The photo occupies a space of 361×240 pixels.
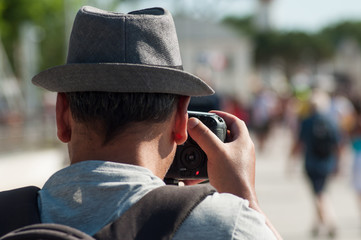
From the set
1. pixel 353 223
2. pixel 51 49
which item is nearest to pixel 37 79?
pixel 353 223

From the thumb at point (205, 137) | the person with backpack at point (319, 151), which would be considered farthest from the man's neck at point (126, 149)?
the person with backpack at point (319, 151)

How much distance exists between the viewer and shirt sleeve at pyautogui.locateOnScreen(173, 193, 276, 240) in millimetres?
1566

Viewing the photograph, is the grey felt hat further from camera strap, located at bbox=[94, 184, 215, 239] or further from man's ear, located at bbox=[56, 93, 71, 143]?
camera strap, located at bbox=[94, 184, 215, 239]

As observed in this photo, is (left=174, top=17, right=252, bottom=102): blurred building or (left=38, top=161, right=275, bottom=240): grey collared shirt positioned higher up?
(left=38, top=161, right=275, bottom=240): grey collared shirt

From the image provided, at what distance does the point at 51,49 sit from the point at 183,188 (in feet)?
230

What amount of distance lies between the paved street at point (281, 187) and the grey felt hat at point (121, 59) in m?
6.11

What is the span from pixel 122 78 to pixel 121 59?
71mm

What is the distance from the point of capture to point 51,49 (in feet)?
230

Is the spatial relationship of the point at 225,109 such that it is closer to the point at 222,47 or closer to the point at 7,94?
the point at 7,94

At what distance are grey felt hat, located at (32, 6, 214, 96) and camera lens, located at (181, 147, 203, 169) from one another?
30cm

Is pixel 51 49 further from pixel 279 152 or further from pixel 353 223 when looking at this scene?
pixel 353 223

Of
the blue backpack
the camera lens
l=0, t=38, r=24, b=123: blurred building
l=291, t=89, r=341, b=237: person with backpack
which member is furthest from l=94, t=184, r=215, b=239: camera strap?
l=0, t=38, r=24, b=123: blurred building

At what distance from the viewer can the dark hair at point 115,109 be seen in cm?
166

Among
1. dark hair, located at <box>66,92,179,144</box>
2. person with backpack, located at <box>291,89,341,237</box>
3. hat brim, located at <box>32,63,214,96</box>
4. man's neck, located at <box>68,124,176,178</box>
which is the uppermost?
hat brim, located at <box>32,63,214,96</box>
